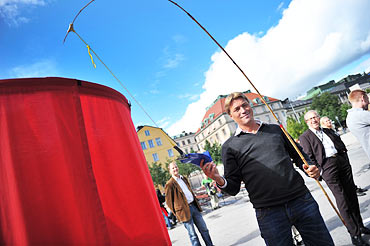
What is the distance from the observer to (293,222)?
216 cm

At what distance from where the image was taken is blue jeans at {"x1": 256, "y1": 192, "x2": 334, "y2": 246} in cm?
212

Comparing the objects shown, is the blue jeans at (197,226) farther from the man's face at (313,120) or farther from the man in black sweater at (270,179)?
the man's face at (313,120)

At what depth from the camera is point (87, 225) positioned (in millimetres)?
1680

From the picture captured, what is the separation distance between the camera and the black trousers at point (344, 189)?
324 cm

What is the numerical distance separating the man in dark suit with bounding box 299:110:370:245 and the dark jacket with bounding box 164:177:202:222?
2.54 metres

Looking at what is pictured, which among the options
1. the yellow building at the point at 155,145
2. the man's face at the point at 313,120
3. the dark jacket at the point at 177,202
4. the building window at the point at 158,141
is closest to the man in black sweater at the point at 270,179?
the man's face at the point at 313,120

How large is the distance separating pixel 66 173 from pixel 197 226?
3591mm

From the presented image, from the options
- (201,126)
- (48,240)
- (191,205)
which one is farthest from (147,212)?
(201,126)

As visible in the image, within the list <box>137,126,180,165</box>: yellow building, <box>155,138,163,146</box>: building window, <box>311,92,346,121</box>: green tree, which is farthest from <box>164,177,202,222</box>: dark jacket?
<box>311,92,346,121</box>: green tree

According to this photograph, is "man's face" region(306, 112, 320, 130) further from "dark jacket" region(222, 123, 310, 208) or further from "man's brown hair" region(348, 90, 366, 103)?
"dark jacket" region(222, 123, 310, 208)

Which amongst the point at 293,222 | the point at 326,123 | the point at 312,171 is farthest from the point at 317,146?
the point at 293,222

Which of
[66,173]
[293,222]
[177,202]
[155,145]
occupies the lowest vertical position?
[293,222]

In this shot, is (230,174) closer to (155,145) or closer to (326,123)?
(326,123)

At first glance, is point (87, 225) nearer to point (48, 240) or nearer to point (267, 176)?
point (48, 240)
